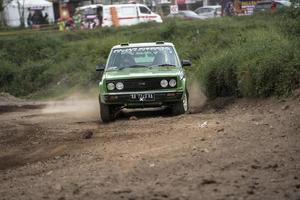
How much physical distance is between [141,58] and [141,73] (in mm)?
1020

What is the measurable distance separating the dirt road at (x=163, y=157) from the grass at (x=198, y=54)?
0.93m

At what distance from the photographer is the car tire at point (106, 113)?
14062 millimetres

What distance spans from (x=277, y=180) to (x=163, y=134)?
4026 millimetres

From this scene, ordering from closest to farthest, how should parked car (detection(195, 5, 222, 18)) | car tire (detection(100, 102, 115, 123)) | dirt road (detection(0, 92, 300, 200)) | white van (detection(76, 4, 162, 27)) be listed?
dirt road (detection(0, 92, 300, 200)), car tire (detection(100, 102, 115, 123)), white van (detection(76, 4, 162, 27)), parked car (detection(195, 5, 222, 18))

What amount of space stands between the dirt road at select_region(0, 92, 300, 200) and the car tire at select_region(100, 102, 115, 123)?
0.43 metres

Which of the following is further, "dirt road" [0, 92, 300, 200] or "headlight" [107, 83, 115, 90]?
"headlight" [107, 83, 115, 90]

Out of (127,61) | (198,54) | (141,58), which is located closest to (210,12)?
(198,54)

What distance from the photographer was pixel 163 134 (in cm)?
1080

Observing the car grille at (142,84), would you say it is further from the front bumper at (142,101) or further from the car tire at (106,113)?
the car tire at (106,113)

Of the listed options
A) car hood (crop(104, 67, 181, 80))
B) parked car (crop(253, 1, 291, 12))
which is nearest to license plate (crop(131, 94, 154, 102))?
car hood (crop(104, 67, 181, 80))

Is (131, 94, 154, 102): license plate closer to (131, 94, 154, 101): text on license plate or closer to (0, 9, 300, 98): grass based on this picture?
(131, 94, 154, 101): text on license plate

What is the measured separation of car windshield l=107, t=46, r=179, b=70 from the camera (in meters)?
14.8

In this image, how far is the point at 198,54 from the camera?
88.7 ft

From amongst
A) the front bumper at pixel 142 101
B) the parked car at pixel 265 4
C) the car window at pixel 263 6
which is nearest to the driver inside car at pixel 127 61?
the front bumper at pixel 142 101
